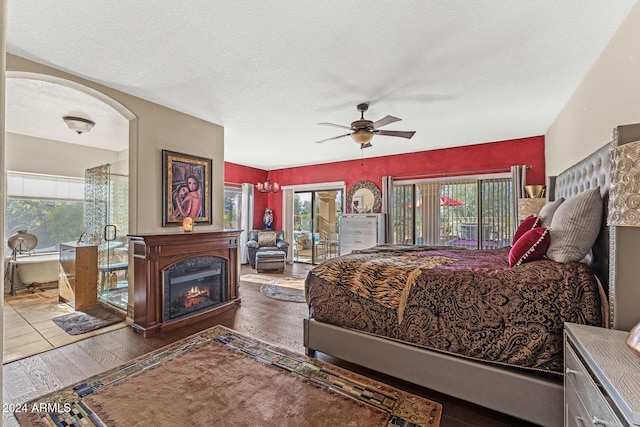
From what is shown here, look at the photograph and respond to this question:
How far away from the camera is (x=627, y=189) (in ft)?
4.30

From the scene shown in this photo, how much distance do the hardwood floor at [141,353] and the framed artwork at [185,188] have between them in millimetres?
1339

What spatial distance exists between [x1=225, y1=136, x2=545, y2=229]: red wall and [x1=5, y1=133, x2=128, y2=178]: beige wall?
2644 millimetres

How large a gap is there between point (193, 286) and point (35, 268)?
11.5 feet

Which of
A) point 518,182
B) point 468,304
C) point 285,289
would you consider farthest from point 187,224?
point 518,182

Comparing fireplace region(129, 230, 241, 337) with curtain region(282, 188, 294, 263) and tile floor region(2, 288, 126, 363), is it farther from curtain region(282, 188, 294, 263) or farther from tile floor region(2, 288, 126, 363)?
curtain region(282, 188, 294, 263)

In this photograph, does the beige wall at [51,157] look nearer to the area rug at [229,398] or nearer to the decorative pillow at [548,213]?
the area rug at [229,398]

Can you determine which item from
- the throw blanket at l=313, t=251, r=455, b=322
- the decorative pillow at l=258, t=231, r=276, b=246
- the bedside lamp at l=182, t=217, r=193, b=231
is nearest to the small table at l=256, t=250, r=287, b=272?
the decorative pillow at l=258, t=231, r=276, b=246

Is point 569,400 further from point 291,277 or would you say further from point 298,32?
point 291,277

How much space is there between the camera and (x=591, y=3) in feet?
6.10

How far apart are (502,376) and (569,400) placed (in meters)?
0.35

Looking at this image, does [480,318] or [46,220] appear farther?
[46,220]

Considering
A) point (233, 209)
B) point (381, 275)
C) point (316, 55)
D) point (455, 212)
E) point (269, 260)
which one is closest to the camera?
point (381, 275)

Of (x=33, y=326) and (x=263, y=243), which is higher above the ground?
(x=263, y=243)

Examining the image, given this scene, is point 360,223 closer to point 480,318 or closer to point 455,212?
point 455,212
